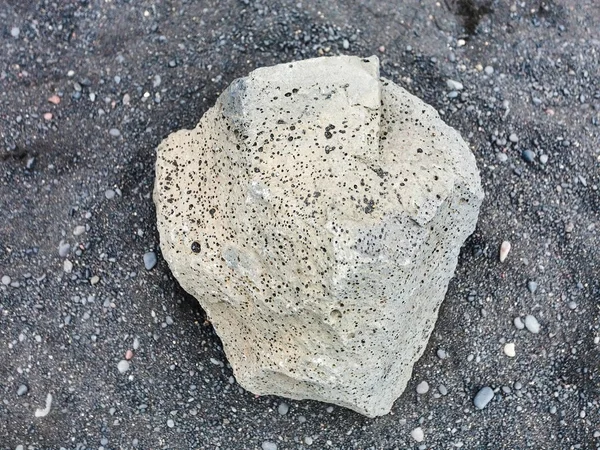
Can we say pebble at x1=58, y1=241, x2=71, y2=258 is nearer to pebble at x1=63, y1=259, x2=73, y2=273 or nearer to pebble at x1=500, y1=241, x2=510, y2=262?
pebble at x1=63, y1=259, x2=73, y2=273

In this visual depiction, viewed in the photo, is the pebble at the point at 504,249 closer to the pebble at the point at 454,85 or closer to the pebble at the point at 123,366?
the pebble at the point at 454,85

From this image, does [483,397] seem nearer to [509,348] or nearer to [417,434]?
[509,348]

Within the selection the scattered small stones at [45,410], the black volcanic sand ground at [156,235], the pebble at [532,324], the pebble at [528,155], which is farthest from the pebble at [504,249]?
the scattered small stones at [45,410]

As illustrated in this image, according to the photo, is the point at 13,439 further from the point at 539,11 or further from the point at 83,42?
the point at 539,11

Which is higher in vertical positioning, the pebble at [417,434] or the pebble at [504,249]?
the pebble at [504,249]

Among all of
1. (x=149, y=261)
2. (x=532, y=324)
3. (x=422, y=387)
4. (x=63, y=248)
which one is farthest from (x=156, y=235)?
(x=532, y=324)
